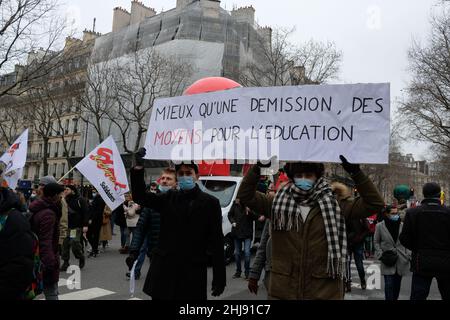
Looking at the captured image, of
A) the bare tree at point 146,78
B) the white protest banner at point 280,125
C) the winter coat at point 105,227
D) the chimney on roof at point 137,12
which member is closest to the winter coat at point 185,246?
the white protest banner at point 280,125

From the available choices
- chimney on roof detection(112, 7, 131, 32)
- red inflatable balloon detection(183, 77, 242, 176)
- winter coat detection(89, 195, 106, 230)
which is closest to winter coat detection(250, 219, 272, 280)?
red inflatable balloon detection(183, 77, 242, 176)

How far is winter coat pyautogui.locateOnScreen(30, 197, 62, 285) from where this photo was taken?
4.73 meters

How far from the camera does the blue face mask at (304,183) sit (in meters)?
3.29

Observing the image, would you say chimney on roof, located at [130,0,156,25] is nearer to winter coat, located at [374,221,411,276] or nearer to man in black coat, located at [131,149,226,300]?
winter coat, located at [374,221,411,276]

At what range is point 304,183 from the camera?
10.9 ft

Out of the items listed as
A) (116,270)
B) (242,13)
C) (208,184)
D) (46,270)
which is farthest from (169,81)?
(46,270)

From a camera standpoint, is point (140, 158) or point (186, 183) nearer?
point (140, 158)

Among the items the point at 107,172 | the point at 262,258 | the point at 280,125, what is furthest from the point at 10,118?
the point at 280,125

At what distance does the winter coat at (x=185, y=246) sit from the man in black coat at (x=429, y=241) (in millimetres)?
2534

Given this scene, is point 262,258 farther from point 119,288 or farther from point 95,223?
point 95,223

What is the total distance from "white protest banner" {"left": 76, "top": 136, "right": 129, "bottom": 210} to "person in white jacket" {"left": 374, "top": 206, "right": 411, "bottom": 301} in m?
4.11

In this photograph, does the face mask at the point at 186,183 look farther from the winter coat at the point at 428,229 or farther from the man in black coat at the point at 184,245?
the winter coat at the point at 428,229

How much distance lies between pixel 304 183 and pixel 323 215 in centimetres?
31
